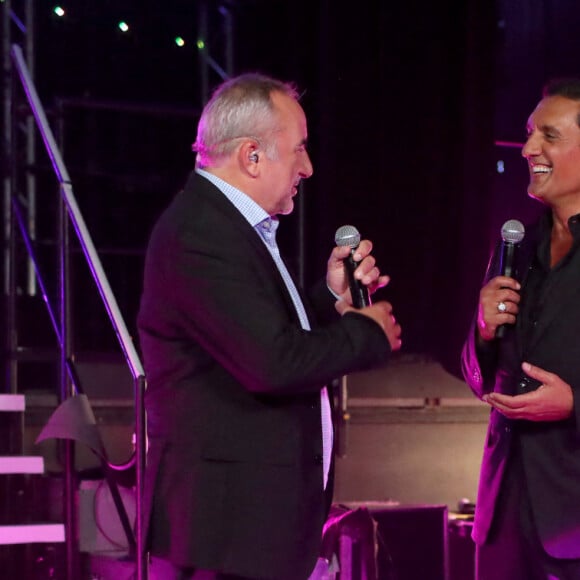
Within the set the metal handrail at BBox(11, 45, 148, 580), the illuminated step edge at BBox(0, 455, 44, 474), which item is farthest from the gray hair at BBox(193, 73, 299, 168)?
the illuminated step edge at BBox(0, 455, 44, 474)

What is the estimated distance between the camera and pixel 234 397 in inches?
76.7

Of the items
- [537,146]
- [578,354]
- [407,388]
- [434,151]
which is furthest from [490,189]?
[578,354]

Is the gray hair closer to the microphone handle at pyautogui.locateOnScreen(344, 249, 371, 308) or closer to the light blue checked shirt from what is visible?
the light blue checked shirt

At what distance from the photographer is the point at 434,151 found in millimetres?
4742

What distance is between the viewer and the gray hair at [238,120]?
82.5 inches

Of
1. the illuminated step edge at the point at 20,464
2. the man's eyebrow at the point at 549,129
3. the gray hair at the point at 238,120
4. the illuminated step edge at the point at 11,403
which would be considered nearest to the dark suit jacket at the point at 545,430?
the man's eyebrow at the point at 549,129

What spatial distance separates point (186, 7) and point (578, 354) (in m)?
4.73

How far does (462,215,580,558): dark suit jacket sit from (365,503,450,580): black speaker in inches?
68.1

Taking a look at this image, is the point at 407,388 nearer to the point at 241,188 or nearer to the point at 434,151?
the point at 434,151

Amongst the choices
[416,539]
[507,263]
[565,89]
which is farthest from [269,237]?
[416,539]

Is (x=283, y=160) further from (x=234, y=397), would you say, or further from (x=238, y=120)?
(x=234, y=397)

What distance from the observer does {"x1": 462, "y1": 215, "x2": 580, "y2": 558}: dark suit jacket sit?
2.17m

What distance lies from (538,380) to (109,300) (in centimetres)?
158

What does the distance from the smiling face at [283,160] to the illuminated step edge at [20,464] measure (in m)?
1.80
